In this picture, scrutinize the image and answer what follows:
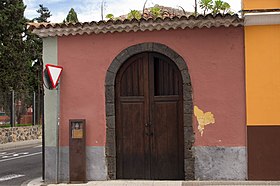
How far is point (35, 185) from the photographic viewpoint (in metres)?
9.34

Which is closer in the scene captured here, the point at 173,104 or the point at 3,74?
the point at 173,104

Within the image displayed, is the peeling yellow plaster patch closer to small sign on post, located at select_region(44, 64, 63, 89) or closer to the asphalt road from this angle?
small sign on post, located at select_region(44, 64, 63, 89)

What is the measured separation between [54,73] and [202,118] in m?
3.40

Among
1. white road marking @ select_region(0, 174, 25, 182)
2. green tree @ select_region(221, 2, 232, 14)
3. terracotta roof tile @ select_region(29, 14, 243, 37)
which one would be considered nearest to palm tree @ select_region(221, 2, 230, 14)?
green tree @ select_region(221, 2, 232, 14)

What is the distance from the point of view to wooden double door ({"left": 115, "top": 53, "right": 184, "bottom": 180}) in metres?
9.20

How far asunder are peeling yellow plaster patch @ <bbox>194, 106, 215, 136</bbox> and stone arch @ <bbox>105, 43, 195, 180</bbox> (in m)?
0.14

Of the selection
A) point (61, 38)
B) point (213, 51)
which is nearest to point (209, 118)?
point (213, 51)

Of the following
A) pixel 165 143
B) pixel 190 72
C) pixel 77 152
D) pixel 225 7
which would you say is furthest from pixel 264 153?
pixel 225 7

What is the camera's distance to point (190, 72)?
906 centimetres

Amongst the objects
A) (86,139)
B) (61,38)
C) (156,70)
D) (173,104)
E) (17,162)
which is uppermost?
(61,38)

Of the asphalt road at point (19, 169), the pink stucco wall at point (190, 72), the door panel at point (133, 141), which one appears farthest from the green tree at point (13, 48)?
the door panel at point (133, 141)

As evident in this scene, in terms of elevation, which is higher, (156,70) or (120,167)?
(156,70)

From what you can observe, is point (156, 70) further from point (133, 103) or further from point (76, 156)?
point (76, 156)

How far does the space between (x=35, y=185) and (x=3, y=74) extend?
16394 millimetres
